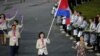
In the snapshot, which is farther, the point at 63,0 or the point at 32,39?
the point at 32,39

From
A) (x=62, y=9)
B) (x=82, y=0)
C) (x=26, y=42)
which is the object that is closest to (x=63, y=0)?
(x=62, y=9)

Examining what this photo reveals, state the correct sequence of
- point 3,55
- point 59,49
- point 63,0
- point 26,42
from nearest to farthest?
point 63,0 → point 3,55 → point 59,49 → point 26,42

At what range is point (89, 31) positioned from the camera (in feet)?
73.7

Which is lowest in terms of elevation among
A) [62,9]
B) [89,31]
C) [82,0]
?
[82,0]

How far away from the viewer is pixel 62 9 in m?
20.6

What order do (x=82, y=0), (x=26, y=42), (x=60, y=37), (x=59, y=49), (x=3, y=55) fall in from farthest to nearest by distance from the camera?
(x=82, y=0), (x=60, y=37), (x=26, y=42), (x=59, y=49), (x=3, y=55)

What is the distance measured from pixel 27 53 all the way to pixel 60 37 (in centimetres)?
528

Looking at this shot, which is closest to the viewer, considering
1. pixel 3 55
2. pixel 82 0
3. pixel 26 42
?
pixel 3 55

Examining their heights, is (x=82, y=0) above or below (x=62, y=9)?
below

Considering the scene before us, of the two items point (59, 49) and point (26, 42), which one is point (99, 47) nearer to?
point (59, 49)

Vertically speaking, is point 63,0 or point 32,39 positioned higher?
point 63,0

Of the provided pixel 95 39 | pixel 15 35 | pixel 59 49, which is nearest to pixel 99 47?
pixel 95 39

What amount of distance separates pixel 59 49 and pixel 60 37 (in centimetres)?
360

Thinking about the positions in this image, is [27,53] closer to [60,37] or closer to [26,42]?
[26,42]
